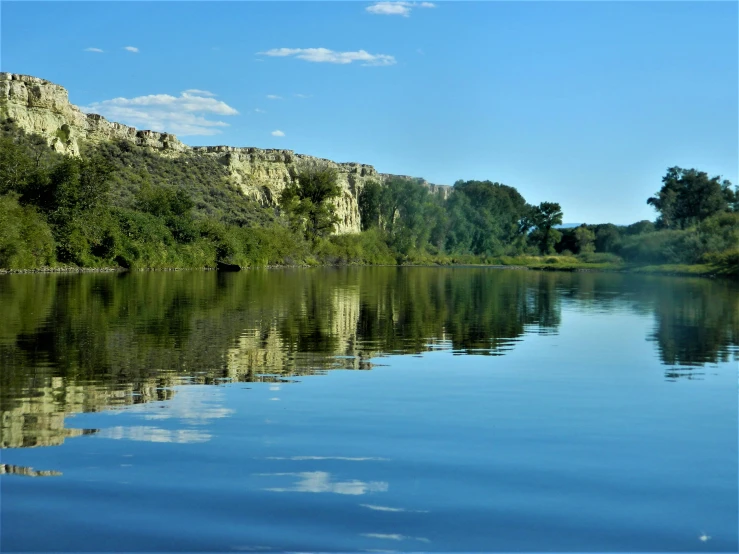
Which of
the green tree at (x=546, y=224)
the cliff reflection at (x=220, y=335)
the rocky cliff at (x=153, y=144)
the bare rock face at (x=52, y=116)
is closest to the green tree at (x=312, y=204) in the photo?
the rocky cliff at (x=153, y=144)

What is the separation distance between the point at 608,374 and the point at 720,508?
804 cm

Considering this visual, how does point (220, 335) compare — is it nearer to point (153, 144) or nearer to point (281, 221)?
point (281, 221)

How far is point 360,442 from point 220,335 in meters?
11.1

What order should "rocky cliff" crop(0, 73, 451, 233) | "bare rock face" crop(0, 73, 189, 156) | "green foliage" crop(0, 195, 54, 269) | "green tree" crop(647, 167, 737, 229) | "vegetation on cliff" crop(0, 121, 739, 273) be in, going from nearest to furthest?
"green foliage" crop(0, 195, 54, 269), "vegetation on cliff" crop(0, 121, 739, 273), "bare rock face" crop(0, 73, 189, 156), "rocky cliff" crop(0, 73, 451, 233), "green tree" crop(647, 167, 737, 229)

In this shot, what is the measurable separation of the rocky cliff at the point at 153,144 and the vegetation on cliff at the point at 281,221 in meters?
2.34

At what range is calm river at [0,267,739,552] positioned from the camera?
652cm

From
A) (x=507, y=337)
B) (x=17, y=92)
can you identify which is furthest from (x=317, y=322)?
(x=17, y=92)

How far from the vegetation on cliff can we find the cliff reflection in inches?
1164

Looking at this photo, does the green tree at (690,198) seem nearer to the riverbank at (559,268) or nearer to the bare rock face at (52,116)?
the riverbank at (559,268)

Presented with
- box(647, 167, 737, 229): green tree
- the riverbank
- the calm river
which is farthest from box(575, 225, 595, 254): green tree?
the calm river

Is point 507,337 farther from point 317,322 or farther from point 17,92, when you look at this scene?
point 17,92

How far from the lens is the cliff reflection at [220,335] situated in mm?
12156

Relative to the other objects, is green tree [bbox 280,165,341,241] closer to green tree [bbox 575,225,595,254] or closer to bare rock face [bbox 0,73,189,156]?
bare rock face [bbox 0,73,189,156]

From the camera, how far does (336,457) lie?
8617mm
